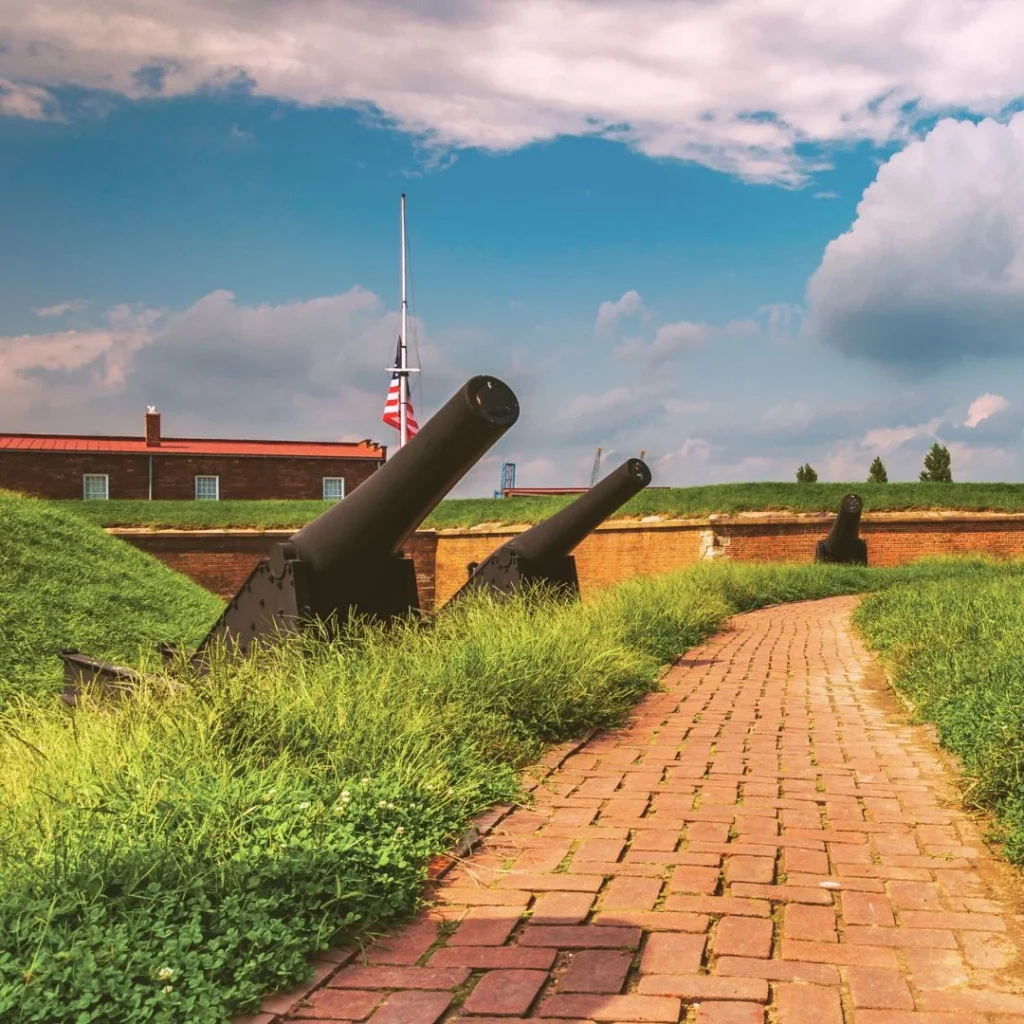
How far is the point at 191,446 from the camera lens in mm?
41781

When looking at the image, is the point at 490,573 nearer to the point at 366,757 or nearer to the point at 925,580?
the point at 366,757

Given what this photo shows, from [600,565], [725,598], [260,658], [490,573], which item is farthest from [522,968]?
[600,565]

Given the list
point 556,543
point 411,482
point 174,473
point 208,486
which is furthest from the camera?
point 208,486

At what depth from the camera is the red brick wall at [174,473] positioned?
38875 millimetres

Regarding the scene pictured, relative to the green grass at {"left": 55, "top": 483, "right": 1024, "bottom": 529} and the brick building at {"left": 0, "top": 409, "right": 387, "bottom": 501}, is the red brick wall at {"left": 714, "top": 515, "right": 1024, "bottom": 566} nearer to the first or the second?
the green grass at {"left": 55, "top": 483, "right": 1024, "bottom": 529}

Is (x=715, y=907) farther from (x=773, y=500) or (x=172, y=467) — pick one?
(x=172, y=467)

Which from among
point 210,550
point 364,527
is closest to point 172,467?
point 210,550

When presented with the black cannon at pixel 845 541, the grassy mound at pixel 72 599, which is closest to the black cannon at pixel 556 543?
the grassy mound at pixel 72 599

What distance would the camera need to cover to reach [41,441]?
4022 centimetres

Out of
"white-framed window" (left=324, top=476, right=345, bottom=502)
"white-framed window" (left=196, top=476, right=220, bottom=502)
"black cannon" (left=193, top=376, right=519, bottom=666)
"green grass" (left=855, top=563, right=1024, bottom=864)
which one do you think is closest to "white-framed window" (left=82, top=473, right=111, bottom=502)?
"white-framed window" (left=196, top=476, right=220, bottom=502)

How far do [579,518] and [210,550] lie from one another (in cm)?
2111

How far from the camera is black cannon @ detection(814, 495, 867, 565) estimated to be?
70.2 feet

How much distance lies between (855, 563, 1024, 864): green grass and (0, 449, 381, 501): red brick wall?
32301mm

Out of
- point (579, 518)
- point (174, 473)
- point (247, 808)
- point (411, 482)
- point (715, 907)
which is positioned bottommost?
point (715, 907)
